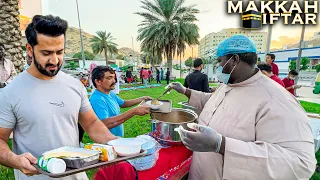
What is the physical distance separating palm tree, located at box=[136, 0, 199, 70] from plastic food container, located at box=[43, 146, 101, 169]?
67.8 feet

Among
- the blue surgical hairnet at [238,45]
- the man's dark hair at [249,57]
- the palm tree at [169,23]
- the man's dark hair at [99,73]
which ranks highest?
the palm tree at [169,23]

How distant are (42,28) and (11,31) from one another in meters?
5.75

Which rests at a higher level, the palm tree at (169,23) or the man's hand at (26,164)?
the palm tree at (169,23)

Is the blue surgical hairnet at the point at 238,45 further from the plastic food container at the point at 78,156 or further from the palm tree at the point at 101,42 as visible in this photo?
the palm tree at the point at 101,42

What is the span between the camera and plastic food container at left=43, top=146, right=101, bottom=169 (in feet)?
3.22

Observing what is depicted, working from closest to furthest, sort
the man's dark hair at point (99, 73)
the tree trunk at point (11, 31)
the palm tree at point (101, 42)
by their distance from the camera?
1. the man's dark hair at point (99, 73)
2. the tree trunk at point (11, 31)
3. the palm tree at point (101, 42)

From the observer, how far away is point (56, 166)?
0.93m

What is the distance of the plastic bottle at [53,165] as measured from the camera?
0.92m

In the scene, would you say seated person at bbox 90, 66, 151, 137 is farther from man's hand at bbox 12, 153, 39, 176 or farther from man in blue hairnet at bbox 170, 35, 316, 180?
man's hand at bbox 12, 153, 39, 176

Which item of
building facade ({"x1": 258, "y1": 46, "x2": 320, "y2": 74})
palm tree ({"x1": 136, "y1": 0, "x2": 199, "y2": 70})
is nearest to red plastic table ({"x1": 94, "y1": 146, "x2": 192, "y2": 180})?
palm tree ({"x1": 136, "y1": 0, "x2": 199, "y2": 70})

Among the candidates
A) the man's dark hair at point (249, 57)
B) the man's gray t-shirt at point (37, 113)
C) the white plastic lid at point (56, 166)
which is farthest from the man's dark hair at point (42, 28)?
the man's dark hair at point (249, 57)

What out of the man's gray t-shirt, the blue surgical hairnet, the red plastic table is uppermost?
the blue surgical hairnet

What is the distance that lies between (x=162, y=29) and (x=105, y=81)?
65.2ft

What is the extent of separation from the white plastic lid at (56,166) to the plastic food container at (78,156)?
30 millimetres
